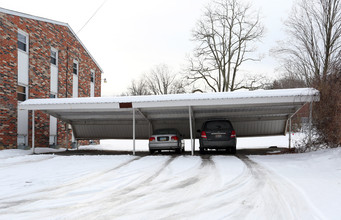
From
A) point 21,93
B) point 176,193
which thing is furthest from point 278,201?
point 21,93

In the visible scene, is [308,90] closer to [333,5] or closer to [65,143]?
[333,5]

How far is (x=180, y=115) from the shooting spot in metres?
17.0

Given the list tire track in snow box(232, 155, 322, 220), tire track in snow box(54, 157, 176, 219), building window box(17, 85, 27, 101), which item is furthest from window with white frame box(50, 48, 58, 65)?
tire track in snow box(232, 155, 322, 220)

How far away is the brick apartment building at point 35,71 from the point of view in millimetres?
14478

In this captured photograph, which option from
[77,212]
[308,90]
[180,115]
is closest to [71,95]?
[180,115]

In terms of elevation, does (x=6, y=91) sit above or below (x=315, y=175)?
above

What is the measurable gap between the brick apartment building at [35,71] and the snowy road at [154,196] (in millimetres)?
8367

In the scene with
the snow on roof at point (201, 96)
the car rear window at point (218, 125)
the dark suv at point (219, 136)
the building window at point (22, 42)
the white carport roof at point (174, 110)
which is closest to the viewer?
the snow on roof at point (201, 96)

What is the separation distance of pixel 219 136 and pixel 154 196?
315 inches

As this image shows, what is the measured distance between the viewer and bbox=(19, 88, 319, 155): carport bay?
12008 mm

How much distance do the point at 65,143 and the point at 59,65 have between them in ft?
19.1

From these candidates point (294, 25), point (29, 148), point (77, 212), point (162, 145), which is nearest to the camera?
point (77, 212)

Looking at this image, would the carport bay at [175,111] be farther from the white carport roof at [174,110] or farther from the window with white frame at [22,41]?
the window with white frame at [22,41]

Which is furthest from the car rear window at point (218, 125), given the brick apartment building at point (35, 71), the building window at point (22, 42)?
the building window at point (22, 42)
